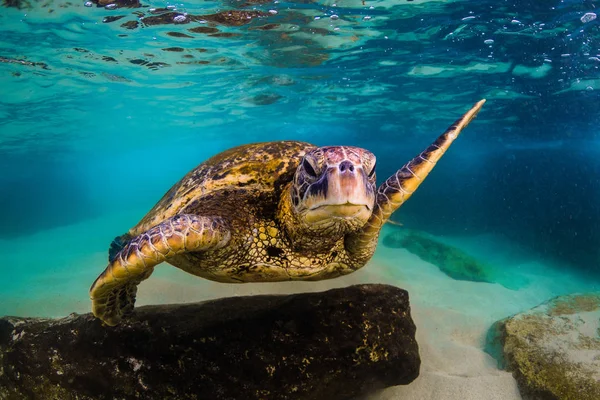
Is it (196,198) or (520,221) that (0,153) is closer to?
(196,198)

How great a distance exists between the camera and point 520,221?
728 inches

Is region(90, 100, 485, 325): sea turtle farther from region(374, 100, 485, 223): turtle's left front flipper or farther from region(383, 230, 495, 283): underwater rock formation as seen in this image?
region(383, 230, 495, 283): underwater rock formation

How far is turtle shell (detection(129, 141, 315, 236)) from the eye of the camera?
3074 mm

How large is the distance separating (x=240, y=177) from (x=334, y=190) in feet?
4.57

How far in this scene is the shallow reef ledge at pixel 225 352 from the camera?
2855 millimetres

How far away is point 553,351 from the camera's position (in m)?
4.04

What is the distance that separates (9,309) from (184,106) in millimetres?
16994

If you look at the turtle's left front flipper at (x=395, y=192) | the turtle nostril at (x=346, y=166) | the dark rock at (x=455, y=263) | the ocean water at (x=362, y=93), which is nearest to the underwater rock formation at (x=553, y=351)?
the ocean water at (x=362, y=93)

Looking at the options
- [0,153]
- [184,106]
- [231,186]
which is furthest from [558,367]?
[0,153]

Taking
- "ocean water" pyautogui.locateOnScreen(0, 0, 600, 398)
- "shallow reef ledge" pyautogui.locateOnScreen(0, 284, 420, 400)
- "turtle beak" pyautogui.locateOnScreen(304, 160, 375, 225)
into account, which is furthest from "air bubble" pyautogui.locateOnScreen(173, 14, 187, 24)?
"turtle beak" pyautogui.locateOnScreen(304, 160, 375, 225)

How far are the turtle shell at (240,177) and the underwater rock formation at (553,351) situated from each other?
11.7 feet

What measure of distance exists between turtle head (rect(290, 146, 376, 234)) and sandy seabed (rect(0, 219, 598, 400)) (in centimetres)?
222

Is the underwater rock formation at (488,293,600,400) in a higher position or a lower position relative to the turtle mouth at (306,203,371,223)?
lower

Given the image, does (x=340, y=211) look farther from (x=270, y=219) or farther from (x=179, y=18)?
(x=179, y=18)
